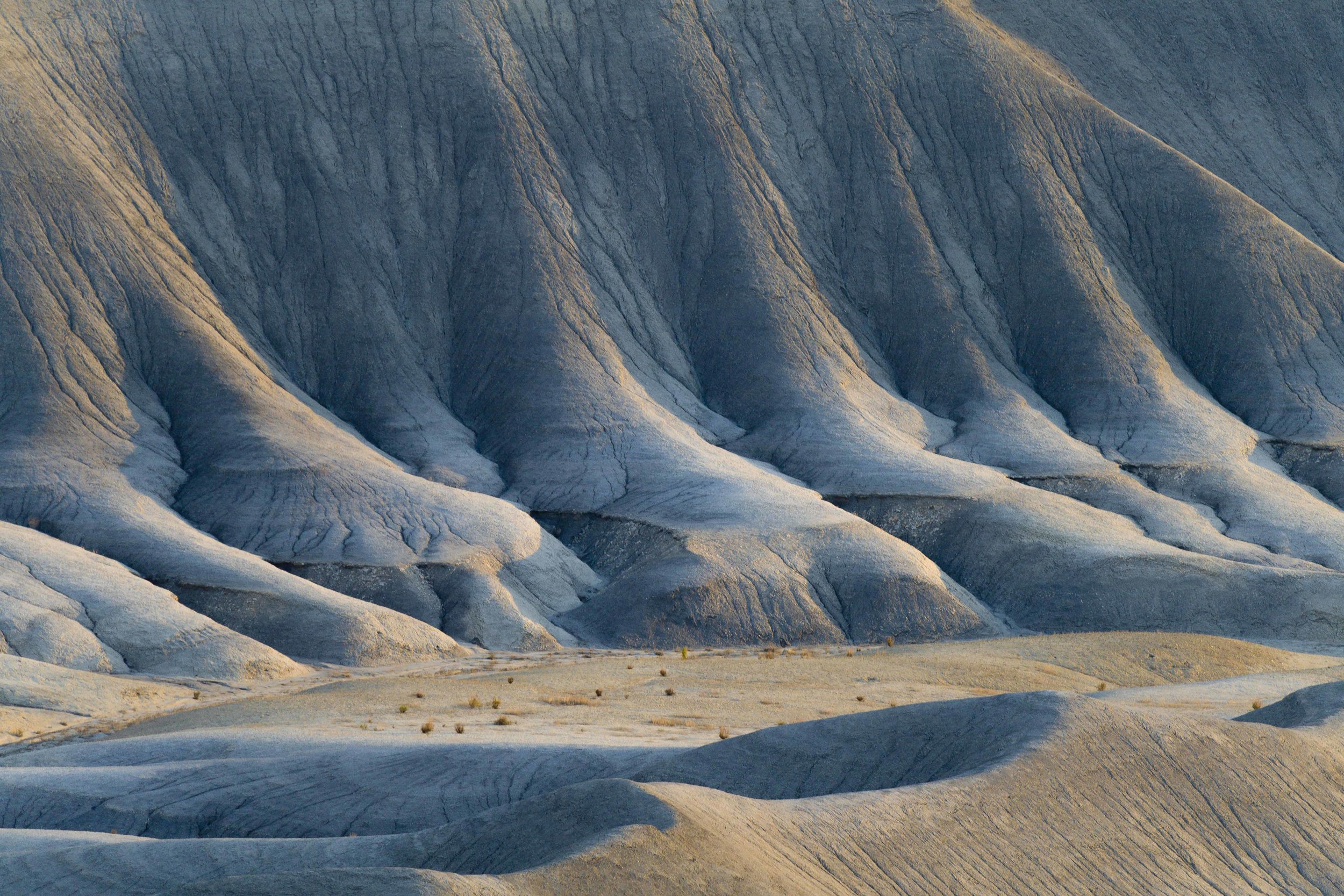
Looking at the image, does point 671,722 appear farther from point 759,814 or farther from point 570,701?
point 759,814

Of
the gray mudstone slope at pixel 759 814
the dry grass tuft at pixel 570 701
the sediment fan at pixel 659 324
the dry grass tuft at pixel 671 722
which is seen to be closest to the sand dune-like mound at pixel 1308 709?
the gray mudstone slope at pixel 759 814

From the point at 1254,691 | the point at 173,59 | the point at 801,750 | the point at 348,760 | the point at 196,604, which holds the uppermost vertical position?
the point at 173,59

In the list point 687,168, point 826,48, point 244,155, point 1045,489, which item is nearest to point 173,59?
point 244,155

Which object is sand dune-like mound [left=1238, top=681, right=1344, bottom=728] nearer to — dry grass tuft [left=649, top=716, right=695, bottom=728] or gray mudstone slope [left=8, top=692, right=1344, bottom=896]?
gray mudstone slope [left=8, top=692, right=1344, bottom=896]

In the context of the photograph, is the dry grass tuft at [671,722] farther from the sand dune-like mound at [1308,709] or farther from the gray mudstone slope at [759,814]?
the sand dune-like mound at [1308,709]

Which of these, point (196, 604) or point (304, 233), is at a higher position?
point (304, 233)

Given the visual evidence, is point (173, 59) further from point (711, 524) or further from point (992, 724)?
point (992, 724)

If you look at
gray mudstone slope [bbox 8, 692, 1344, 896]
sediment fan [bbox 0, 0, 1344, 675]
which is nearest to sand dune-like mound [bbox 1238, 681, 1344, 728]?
gray mudstone slope [bbox 8, 692, 1344, 896]
